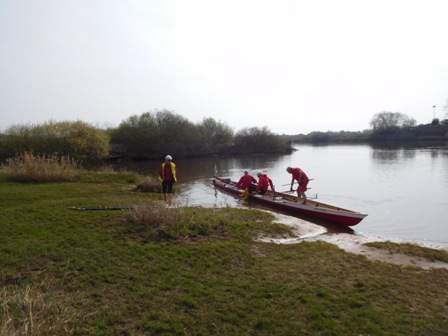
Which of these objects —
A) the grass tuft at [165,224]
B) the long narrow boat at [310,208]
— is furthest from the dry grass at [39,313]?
the long narrow boat at [310,208]

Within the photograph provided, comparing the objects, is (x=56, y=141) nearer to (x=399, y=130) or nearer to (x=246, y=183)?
(x=246, y=183)

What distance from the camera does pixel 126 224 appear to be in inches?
344

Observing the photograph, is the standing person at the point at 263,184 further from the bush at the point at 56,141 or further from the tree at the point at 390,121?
the tree at the point at 390,121

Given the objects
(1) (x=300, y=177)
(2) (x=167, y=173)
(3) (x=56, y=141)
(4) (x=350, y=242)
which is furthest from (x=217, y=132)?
(4) (x=350, y=242)

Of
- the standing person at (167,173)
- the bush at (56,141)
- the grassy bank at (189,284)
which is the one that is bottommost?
the grassy bank at (189,284)

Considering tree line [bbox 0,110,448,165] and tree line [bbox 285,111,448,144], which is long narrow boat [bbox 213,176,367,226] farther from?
tree line [bbox 285,111,448,144]

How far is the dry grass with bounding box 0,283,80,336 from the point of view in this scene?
3.71 meters

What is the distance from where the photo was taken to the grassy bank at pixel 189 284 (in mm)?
4238

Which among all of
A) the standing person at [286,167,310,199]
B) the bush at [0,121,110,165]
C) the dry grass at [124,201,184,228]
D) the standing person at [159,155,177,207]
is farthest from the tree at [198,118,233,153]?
the dry grass at [124,201,184,228]

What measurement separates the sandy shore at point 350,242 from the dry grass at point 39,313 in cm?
546

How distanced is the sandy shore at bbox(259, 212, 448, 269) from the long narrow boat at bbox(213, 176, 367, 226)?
3.82 ft

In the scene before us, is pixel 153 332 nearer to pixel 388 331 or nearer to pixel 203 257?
pixel 203 257

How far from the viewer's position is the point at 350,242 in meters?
9.77

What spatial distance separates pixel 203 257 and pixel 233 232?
2.22m
